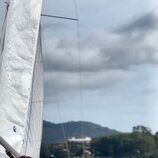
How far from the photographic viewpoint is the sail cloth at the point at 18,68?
2234cm

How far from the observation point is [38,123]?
2598 cm

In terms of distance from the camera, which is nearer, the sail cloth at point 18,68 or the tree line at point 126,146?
the sail cloth at point 18,68

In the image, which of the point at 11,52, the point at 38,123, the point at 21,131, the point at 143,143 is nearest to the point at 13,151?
the point at 21,131

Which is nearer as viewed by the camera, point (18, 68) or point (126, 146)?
point (18, 68)

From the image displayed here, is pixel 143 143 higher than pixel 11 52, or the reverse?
pixel 143 143

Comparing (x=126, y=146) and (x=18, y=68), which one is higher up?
(x=126, y=146)

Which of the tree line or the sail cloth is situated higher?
the tree line

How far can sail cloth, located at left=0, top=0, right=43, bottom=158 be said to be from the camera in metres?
22.3

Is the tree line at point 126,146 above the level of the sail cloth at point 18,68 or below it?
above

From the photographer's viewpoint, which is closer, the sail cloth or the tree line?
the sail cloth

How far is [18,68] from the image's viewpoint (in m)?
23.0

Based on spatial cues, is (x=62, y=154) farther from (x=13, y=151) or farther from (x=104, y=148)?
(x=13, y=151)

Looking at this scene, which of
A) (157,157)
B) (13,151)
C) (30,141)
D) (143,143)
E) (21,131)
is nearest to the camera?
(13,151)

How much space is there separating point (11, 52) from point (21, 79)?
93 cm
